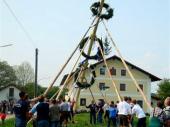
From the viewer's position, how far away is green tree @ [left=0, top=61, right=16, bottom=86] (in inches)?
4341

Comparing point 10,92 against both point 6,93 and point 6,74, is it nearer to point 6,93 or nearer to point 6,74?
point 6,93

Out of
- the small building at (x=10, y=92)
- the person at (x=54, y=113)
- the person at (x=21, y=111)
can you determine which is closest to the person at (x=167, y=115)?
the person at (x=21, y=111)

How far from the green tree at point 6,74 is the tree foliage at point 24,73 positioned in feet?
14.1

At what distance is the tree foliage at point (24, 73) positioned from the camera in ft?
385

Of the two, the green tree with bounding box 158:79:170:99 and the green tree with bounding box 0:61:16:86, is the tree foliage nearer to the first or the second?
the green tree with bounding box 0:61:16:86

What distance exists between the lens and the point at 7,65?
366 ft

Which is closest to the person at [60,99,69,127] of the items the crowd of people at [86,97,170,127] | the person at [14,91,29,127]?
the crowd of people at [86,97,170,127]

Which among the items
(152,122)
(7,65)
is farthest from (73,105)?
(7,65)

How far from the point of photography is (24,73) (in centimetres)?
11806

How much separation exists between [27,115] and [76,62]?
12586 millimetres

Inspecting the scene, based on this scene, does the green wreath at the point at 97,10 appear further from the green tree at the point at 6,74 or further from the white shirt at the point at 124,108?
the green tree at the point at 6,74

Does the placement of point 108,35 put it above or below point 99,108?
above

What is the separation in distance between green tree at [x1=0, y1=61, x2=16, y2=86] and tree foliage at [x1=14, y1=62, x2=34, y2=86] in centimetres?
431

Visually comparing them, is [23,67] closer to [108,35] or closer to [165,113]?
[108,35]
